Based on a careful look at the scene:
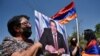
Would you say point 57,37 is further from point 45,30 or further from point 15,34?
point 15,34

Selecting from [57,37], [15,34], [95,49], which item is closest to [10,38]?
[15,34]

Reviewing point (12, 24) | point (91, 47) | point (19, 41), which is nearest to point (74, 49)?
point (91, 47)

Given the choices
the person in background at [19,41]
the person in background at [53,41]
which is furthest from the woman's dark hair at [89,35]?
the person in background at [19,41]

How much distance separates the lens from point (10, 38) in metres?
4.00

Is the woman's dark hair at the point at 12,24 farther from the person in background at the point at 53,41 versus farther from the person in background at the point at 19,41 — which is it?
the person in background at the point at 53,41

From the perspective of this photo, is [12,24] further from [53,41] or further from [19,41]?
[53,41]

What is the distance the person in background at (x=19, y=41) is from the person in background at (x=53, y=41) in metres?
2.05

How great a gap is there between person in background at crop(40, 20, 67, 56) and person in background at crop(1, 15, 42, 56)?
205 centimetres

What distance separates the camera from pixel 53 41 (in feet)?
21.7

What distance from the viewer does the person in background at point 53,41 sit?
6359 mm

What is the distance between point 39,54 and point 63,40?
9.96 ft

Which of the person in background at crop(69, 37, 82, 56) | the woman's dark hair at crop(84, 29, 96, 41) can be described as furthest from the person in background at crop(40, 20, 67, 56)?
the woman's dark hair at crop(84, 29, 96, 41)

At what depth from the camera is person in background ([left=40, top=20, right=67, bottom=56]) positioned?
20.9ft

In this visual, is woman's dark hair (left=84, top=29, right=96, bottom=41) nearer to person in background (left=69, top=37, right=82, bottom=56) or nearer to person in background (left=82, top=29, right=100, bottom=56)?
person in background (left=82, top=29, right=100, bottom=56)
